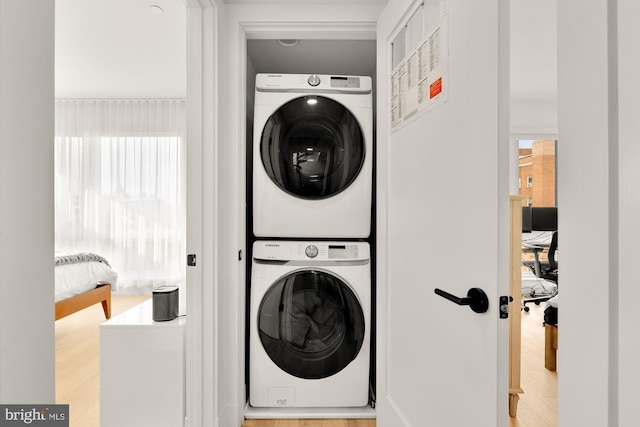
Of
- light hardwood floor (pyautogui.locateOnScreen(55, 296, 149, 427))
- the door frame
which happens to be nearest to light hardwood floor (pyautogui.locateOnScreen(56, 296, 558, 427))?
light hardwood floor (pyautogui.locateOnScreen(55, 296, 149, 427))

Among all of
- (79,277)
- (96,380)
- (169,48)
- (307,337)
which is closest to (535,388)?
(307,337)

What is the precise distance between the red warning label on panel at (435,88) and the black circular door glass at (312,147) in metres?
0.85

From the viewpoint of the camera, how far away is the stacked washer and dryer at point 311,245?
6.18ft

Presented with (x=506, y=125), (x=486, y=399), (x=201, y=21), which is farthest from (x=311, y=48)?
(x=486, y=399)

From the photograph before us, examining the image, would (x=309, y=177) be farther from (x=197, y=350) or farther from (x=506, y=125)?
(x=506, y=125)

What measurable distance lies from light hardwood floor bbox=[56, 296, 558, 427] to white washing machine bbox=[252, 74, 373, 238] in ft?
3.77

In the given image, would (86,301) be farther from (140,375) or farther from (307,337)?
(307,337)

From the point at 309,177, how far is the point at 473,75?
1.17 metres

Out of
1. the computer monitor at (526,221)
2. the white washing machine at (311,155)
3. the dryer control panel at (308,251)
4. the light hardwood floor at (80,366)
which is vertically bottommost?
the light hardwood floor at (80,366)

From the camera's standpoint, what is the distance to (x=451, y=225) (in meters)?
0.97

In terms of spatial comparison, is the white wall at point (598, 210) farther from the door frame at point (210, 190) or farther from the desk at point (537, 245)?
the desk at point (537, 245)

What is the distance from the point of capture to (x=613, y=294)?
47 centimetres

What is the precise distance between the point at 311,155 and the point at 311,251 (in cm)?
55

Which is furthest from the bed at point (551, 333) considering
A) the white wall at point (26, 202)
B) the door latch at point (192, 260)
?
the white wall at point (26, 202)
